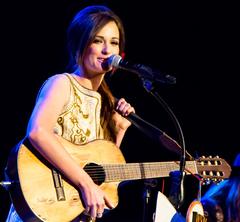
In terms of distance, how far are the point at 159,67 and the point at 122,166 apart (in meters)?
2.14

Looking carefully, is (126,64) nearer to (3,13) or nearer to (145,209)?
(145,209)

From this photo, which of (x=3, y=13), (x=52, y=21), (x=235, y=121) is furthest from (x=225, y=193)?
(x=3, y=13)

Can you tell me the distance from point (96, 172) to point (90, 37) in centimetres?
81

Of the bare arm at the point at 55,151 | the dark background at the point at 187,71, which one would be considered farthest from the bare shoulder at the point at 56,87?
the dark background at the point at 187,71

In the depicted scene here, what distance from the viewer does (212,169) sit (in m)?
3.26

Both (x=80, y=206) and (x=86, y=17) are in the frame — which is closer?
(x=80, y=206)

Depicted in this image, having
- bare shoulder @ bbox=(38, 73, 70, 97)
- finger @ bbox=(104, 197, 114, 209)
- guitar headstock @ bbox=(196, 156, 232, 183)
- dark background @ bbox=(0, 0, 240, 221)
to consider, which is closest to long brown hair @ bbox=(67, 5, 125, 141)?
bare shoulder @ bbox=(38, 73, 70, 97)

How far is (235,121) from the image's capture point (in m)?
4.84

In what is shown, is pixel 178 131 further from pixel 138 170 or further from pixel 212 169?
pixel 212 169

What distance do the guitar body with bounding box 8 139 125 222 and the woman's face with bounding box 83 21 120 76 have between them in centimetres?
51

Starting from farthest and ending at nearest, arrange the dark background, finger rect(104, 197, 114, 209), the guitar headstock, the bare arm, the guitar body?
the dark background, the guitar headstock, finger rect(104, 197, 114, 209), the bare arm, the guitar body

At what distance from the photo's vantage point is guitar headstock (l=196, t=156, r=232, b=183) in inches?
126

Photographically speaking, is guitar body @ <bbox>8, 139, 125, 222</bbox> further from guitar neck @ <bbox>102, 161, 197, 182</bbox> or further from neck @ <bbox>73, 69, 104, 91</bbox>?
neck @ <bbox>73, 69, 104, 91</bbox>

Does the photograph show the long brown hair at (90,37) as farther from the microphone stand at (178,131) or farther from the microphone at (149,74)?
→ the microphone stand at (178,131)
